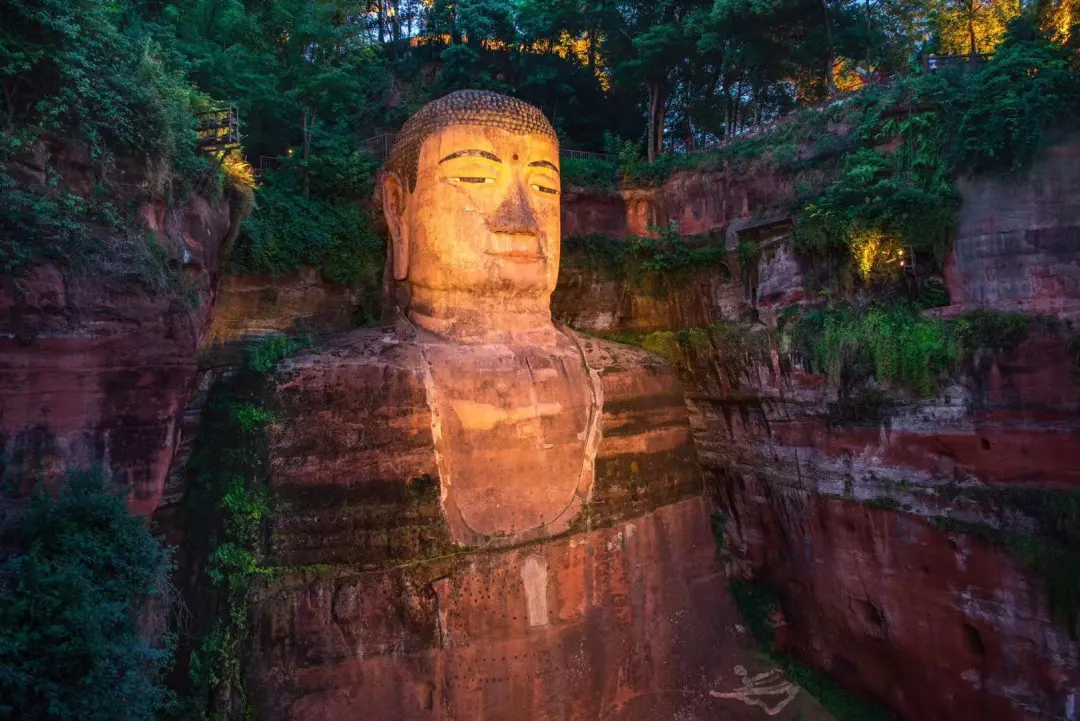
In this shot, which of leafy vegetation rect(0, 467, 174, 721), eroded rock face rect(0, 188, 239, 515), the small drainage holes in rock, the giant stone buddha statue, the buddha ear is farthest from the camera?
the buddha ear

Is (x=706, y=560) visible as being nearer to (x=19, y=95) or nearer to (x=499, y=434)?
(x=499, y=434)

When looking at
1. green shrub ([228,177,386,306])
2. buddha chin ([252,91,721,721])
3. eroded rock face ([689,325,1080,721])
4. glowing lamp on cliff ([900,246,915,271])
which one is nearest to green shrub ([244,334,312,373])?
buddha chin ([252,91,721,721])

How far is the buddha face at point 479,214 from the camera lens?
7.45 m

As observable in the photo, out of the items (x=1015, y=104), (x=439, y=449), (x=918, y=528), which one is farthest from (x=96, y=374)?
(x=1015, y=104)

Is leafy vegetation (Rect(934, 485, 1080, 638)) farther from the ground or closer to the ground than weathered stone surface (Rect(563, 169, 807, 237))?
closer to the ground

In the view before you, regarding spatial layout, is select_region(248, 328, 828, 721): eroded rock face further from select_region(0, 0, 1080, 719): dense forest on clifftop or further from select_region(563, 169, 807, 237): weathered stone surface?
select_region(563, 169, 807, 237): weathered stone surface

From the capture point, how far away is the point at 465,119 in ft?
24.6

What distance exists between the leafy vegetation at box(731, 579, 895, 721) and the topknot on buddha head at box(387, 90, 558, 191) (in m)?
7.08

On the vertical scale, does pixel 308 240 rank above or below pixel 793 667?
above

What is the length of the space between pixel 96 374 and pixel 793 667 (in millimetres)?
9702

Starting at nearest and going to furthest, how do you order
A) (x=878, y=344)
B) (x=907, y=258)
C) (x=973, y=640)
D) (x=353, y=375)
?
(x=353, y=375) < (x=973, y=640) < (x=878, y=344) < (x=907, y=258)

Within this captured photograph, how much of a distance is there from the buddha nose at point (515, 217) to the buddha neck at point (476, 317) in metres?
0.88

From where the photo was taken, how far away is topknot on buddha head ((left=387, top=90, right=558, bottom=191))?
7551 mm

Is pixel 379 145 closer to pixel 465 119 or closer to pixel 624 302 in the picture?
pixel 624 302
